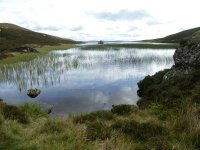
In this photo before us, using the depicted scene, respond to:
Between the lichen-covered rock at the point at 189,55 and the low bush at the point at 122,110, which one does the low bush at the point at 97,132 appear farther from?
the lichen-covered rock at the point at 189,55

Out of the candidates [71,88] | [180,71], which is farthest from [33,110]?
[71,88]

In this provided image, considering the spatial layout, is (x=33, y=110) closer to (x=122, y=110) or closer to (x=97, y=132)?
(x=122, y=110)

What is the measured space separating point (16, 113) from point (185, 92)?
9.55 metres

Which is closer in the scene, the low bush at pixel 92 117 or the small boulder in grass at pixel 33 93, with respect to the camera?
the low bush at pixel 92 117

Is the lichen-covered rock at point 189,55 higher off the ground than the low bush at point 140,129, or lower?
higher

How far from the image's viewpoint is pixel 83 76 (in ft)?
121

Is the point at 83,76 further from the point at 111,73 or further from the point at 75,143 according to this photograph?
the point at 75,143

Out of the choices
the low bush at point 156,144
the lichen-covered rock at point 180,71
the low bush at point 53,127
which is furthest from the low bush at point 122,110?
the lichen-covered rock at point 180,71

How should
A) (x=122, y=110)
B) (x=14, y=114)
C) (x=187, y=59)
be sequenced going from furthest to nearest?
(x=187, y=59) < (x=122, y=110) < (x=14, y=114)

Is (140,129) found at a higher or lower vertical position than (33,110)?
higher

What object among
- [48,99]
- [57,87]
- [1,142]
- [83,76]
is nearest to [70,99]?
[48,99]

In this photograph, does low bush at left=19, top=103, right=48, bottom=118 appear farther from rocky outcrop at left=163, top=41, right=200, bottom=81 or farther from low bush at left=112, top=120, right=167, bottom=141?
rocky outcrop at left=163, top=41, right=200, bottom=81

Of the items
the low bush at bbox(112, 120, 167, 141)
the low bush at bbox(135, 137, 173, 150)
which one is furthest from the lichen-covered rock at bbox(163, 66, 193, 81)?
the low bush at bbox(135, 137, 173, 150)

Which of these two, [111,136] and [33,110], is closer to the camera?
[111,136]
